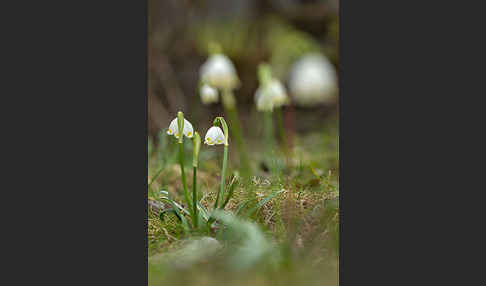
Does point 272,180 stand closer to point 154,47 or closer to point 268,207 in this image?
point 268,207

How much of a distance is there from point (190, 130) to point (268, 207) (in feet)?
1.23

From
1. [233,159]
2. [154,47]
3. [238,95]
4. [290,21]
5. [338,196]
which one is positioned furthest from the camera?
[238,95]

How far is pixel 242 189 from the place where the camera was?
71.1 inches

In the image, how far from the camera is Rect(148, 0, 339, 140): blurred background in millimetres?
3355

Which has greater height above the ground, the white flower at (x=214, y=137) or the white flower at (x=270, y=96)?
the white flower at (x=270, y=96)

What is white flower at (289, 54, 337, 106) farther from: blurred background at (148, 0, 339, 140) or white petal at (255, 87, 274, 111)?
blurred background at (148, 0, 339, 140)

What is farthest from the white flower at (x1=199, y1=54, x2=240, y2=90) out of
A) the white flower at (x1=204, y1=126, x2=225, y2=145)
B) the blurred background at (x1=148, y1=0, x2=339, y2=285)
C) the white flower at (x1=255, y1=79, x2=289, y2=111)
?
the white flower at (x1=204, y1=126, x2=225, y2=145)

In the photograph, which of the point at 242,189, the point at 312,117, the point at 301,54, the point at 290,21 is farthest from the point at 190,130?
the point at 312,117

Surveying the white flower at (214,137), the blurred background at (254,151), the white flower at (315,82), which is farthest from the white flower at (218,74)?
the white flower at (214,137)

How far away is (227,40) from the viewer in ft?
11.8

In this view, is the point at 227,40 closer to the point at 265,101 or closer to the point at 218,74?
the point at 265,101

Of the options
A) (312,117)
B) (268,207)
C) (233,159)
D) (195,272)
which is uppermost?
(312,117)

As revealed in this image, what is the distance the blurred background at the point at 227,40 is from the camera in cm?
336

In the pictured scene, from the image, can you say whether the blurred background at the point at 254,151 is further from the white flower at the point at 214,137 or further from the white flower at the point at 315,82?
the white flower at the point at 214,137
